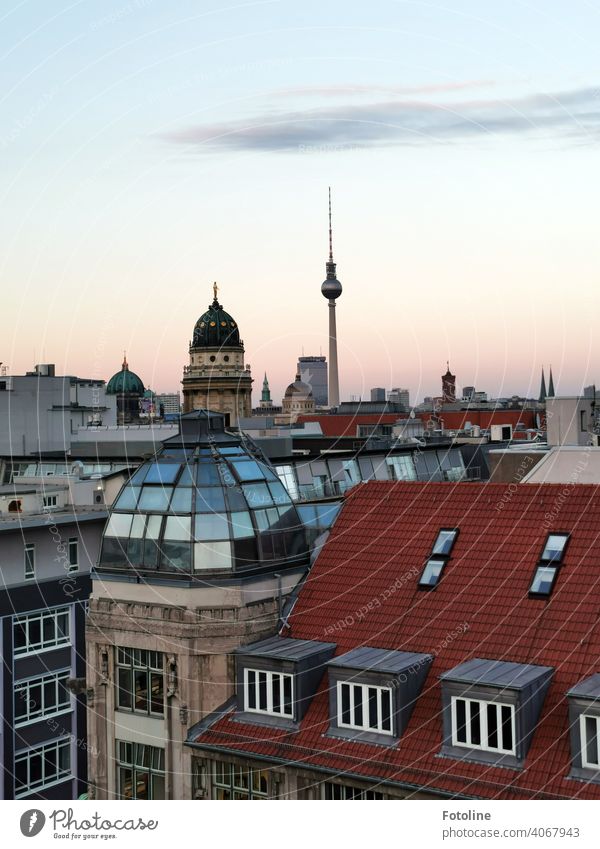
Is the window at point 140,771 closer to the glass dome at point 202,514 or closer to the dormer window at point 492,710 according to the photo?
the glass dome at point 202,514

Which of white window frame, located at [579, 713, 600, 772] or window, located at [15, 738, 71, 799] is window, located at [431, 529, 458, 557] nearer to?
white window frame, located at [579, 713, 600, 772]

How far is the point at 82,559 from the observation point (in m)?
44.7

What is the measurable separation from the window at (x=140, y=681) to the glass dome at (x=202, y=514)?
7.51ft

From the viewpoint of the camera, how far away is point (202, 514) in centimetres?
2853

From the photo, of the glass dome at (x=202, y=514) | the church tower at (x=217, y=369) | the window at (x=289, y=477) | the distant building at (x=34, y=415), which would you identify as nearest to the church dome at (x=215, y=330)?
the church tower at (x=217, y=369)

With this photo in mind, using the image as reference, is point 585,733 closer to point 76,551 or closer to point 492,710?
point 492,710

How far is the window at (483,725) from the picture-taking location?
78.3 feet

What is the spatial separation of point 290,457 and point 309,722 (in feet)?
78.6

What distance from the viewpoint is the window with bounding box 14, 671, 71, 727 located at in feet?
136

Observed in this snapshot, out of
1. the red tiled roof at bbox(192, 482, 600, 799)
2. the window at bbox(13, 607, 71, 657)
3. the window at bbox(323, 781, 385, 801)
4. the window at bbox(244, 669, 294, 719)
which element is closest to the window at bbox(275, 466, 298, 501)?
the window at bbox(13, 607, 71, 657)

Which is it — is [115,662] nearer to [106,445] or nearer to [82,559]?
[82,559]

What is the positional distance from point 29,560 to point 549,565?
74.3 ft

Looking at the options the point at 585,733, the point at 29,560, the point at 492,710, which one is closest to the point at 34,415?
the point at 29,560
